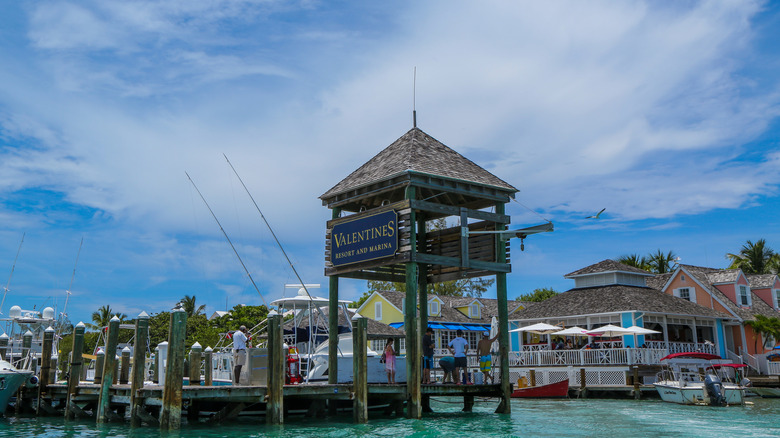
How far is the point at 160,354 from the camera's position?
2380 cm

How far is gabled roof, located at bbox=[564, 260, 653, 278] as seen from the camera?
150 feet

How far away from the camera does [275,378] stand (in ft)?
58.3

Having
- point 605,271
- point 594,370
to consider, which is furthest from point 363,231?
point 605,271

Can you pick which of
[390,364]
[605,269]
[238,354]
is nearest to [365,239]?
[390,364]

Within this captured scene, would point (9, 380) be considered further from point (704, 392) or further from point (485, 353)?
point (704, 392)

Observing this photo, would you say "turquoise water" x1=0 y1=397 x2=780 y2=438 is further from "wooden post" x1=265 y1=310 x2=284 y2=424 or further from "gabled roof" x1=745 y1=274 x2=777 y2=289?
"gabled roof" x1=745 y1=274 x2=777 y2=289

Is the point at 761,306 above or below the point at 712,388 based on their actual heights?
above

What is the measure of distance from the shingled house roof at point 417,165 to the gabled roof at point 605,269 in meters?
25.0

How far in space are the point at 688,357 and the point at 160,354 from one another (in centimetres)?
2573

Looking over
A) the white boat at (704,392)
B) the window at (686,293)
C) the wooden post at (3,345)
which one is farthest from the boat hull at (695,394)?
the wooden post at (3,345)

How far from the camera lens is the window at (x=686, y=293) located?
4747cm

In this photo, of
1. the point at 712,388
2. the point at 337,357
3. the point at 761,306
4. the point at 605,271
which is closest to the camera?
the point at 337,357

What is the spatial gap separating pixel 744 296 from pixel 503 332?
33919 mm

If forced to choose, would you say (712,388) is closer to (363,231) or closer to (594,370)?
(594,370)
